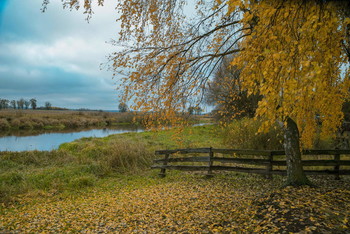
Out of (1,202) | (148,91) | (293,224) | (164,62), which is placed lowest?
(1,202)

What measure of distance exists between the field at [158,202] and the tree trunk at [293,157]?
35cm

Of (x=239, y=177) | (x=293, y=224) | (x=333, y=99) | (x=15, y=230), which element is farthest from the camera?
(x=239, y=177)

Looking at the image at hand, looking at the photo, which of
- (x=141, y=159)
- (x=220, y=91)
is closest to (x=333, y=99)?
(x=141, y=159)

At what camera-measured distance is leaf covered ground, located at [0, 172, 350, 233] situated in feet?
13.7

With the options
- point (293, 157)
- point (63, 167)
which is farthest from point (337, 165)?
point (63, 167)

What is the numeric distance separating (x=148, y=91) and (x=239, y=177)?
5.09m

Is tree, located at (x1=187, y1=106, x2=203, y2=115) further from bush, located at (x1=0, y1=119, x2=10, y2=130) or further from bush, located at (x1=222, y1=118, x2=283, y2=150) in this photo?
bush, located at (x1=0, y1=119, x2=10, y2=130)

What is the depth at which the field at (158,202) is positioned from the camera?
14.3 feet

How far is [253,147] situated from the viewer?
14.1 m

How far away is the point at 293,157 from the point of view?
6082 millimetres

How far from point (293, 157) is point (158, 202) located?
3.73m

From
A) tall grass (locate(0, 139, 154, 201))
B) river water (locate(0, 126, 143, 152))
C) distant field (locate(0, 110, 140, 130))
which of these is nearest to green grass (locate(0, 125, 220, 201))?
tall grass (locate(0, 139, 154, 201))

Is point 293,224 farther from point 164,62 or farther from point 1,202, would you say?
point 1,202

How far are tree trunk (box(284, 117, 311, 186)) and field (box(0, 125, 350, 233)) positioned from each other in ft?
1.15
